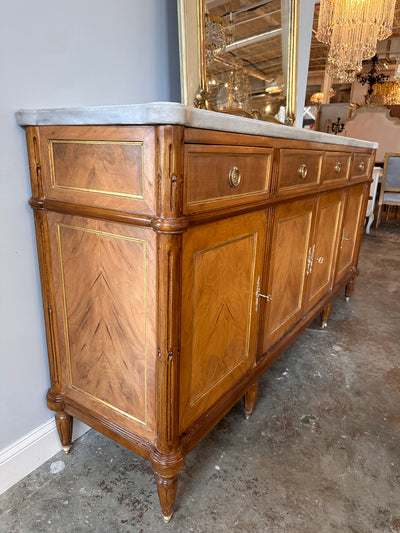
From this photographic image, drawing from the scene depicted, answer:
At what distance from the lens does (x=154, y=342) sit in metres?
0.87

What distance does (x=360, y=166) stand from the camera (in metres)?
2.03

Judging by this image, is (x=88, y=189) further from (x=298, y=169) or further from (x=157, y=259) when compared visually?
(x=298, y=169)

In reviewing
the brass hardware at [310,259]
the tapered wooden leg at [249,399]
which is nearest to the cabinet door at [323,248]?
the brass hardware at [310,259]

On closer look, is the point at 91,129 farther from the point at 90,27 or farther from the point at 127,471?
the point at 127,471

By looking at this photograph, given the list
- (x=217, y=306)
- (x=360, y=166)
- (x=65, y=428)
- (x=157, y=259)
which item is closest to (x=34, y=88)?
(x=157, y=259)

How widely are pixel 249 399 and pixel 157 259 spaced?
30.2 inches

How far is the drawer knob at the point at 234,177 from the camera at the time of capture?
0.91m

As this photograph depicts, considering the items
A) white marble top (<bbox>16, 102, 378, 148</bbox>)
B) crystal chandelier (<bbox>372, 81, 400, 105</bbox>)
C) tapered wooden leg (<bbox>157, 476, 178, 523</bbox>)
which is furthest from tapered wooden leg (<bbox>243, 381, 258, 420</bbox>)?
crystal chandelier (<bbox>372, 81, 400, 105</bbox>)

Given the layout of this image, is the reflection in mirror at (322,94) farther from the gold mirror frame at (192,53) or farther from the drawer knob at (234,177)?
the drawer knob at (234,177)

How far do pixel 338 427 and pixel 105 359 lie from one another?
2.90 feet

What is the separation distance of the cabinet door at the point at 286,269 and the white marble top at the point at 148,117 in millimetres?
314

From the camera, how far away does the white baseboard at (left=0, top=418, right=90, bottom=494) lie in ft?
3.53

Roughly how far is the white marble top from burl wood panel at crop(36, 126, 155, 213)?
2 centimetres

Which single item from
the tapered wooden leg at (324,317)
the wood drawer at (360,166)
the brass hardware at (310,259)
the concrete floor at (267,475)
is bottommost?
the concrete floor at (267,475)
